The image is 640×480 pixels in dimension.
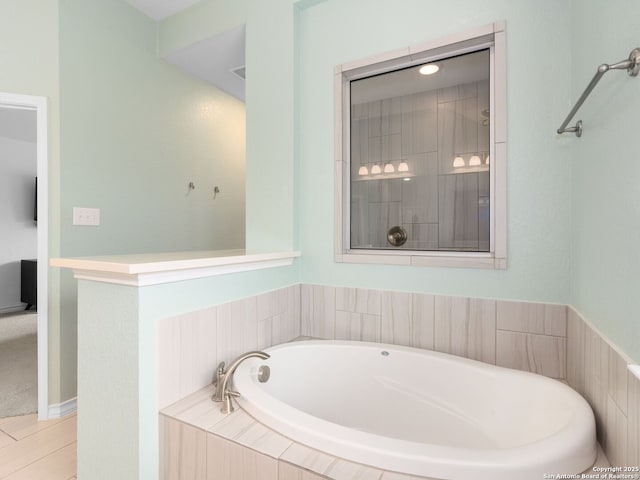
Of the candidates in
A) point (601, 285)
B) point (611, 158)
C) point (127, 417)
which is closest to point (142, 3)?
point (127, 417)

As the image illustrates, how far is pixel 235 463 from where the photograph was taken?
0.97 m

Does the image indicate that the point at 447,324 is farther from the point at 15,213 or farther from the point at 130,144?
the point at 15,213

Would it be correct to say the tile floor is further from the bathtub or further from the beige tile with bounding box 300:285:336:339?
the beige tile with bounding box 300:285:336:339

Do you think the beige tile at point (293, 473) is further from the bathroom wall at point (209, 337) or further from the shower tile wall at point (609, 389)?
the shower tile wall at point (609, 389)

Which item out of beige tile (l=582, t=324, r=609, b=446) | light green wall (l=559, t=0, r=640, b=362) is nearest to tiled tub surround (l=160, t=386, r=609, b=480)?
beige tile (l=582, t=324, r=609, b=446)

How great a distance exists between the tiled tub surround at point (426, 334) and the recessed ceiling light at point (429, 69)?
1.20 meters

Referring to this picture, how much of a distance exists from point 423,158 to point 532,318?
0.94 m

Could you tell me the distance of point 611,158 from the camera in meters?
0.95

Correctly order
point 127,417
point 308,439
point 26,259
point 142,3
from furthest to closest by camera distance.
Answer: point 26,259 → point 142,3 → point 127,417 → point 308,439

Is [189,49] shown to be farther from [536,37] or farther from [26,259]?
[26,259]

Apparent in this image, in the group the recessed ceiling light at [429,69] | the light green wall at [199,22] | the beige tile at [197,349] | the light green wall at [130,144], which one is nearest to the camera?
the beige tile at [197,349]

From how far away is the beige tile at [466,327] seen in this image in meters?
1.56

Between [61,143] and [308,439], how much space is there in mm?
2193

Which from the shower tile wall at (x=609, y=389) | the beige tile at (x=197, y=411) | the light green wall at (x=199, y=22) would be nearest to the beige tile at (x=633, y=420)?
the shower tile wall at (x=609, y=389)
